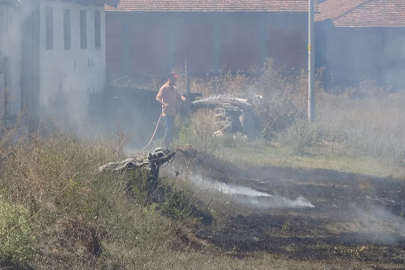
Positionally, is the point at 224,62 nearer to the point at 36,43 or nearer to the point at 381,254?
the point at 36,43

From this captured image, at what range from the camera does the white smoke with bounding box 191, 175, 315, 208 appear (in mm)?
8941

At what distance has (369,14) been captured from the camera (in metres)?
32.1

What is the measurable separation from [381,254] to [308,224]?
1413 mm

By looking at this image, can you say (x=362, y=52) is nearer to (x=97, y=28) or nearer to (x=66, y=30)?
(x=97, y=28)

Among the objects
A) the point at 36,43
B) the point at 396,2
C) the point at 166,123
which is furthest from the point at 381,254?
the point at 396,2

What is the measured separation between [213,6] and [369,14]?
9.05 m

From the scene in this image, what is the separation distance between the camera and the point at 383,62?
3225 centimetres

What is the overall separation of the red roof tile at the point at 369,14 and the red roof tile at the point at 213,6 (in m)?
3.54

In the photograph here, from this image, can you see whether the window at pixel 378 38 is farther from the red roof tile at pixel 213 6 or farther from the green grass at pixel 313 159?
the green grass at pixel 313 159

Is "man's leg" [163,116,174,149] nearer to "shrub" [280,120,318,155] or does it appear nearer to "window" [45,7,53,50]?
"shrub" [280,120,318,155]

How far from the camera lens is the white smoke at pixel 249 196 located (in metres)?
8.94

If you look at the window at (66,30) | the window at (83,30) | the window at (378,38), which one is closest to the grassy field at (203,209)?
the window at (66,30)

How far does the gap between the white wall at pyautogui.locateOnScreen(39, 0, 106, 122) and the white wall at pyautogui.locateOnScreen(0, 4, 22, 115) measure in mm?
1542

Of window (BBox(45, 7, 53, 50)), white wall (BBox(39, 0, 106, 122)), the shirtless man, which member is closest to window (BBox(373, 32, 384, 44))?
white wall (BBox(39, 0, 106, 122))
